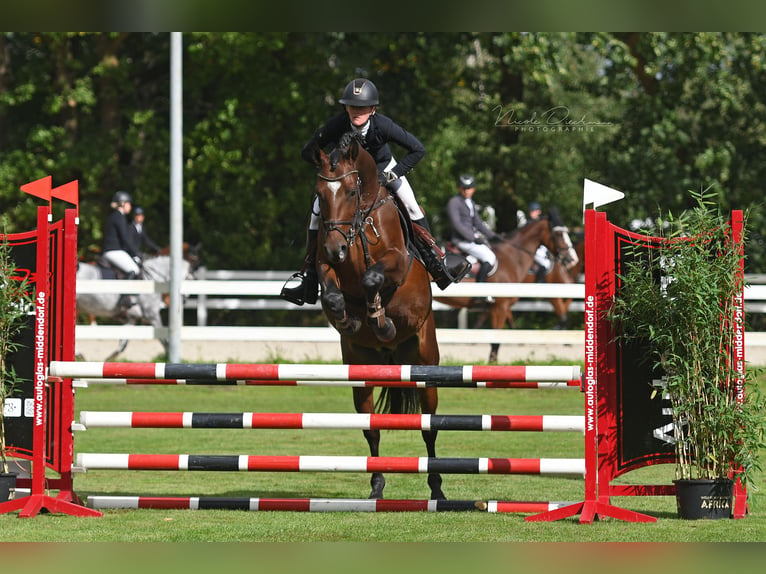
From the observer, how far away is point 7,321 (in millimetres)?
6438

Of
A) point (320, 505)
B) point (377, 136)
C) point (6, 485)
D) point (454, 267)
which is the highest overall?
point (377, 136)

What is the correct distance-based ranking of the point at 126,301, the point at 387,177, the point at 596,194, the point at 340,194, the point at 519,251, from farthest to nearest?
the point at 126,301
the point at 519,251
the point at 387,177
the point at 340,194
the point at 596,194

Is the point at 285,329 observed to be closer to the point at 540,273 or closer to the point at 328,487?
the point at 540,273

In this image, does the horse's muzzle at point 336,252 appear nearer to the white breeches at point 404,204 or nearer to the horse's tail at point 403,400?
the white breeches at point 404,204

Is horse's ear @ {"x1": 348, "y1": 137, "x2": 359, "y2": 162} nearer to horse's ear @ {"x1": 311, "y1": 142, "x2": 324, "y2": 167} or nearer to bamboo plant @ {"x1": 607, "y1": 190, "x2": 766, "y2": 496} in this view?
horse's ear @ {"x1": 311, "y1": 142, "x2": 324, "y2": 167}

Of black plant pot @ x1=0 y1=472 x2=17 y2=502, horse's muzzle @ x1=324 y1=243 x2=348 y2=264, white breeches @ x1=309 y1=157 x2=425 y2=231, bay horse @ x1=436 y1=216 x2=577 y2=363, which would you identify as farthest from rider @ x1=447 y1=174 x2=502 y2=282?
black plant pot @ x1=0 y1=472 x2=17 y2=502

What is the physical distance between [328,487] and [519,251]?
8.66 m

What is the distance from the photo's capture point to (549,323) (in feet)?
71.2

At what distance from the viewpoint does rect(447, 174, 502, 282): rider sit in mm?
15117

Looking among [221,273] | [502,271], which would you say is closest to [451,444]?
[502,271]

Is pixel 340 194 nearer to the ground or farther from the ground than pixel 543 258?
nearer to the ground

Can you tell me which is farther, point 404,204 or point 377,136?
point 404,204

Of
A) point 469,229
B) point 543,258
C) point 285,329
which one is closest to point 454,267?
point 285,329

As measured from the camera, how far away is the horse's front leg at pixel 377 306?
6793 mm
